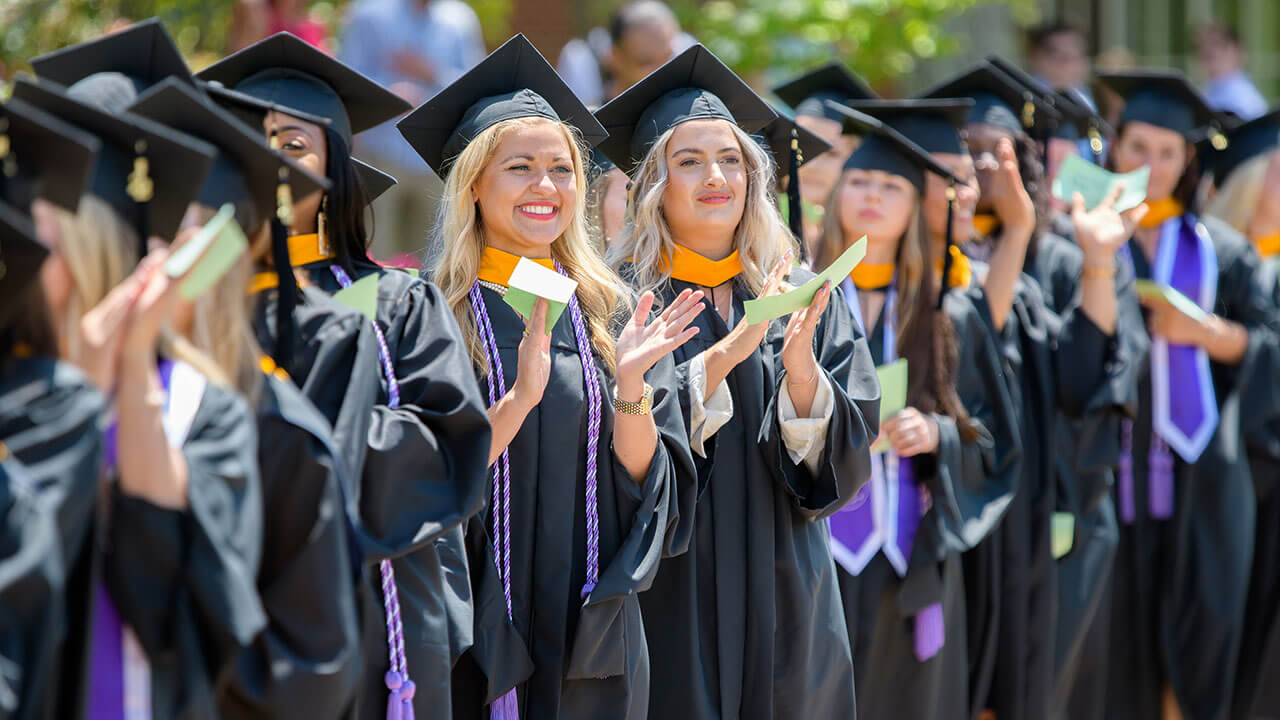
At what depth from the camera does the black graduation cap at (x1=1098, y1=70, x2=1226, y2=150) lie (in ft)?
20.8

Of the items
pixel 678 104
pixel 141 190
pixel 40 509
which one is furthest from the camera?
pixel 678 104

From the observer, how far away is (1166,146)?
636 cm

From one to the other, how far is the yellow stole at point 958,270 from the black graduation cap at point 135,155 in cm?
330

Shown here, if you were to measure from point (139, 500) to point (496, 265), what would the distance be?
171cm

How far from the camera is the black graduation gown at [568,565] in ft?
12.3

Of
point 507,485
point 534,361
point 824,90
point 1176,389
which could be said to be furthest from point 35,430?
point 1176,389

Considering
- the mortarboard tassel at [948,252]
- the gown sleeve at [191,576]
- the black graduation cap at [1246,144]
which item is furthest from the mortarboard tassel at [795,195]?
the black graduation cap at [1246,144]

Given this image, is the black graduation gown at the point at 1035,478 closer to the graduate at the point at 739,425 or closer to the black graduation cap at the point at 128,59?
the graduate at the point at 739,425

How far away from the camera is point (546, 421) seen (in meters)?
3.82

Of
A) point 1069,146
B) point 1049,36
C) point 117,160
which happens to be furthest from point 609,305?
point 1049,36

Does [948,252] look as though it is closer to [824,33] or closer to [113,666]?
[113,666]

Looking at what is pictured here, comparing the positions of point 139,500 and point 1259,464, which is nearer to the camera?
point 139,500

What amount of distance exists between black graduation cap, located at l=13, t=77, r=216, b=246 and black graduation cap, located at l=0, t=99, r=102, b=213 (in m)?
0.10

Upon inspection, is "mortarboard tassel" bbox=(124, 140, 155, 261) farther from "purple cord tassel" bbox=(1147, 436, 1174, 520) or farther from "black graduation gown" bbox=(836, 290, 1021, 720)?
"purple cord tassel" bbox=(1147, 436, 1174, 520)
